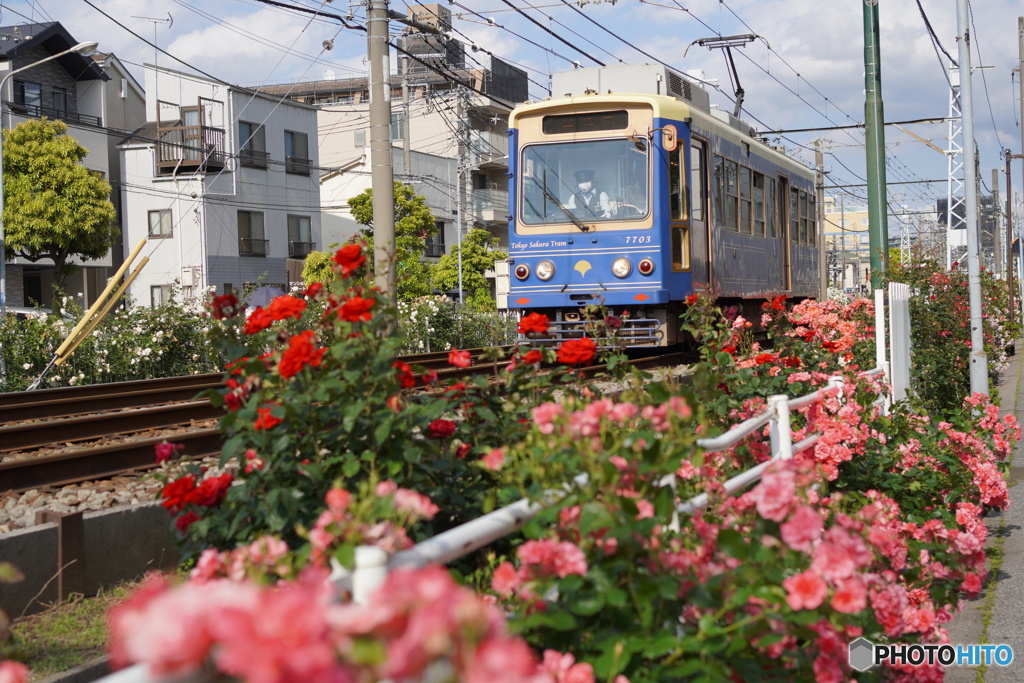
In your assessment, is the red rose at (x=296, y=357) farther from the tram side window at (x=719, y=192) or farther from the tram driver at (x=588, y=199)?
the tram side window at (x=719, y=192)

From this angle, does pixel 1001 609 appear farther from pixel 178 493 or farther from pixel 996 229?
pixel 996 229

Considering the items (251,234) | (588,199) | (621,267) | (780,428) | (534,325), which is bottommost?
(780,428)

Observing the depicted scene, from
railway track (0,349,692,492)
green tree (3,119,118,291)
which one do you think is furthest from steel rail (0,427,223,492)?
green tree (3,119,118,291)

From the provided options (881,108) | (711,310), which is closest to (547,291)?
(881,108)

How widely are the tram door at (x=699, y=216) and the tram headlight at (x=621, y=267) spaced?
2.96ft

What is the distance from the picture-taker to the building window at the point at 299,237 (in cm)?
4534

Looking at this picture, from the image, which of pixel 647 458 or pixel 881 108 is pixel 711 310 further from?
pixel 881 108

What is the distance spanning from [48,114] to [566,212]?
33.7m

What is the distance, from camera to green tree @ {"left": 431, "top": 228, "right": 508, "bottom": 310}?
4034cm

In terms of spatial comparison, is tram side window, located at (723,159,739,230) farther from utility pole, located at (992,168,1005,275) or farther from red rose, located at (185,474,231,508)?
utility pole, located at (992,168,1005,275)

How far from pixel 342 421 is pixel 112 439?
23.9 feet

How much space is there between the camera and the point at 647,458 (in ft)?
8.59

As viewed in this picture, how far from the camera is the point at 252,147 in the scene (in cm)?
4275
